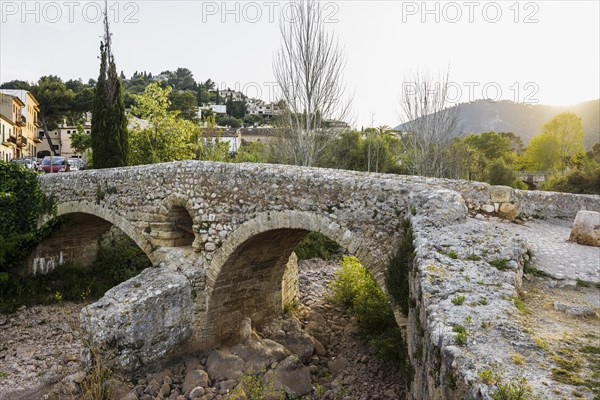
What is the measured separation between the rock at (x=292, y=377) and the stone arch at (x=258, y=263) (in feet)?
5.12

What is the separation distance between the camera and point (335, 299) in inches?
480

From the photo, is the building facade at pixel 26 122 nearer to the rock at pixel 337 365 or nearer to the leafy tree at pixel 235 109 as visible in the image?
the leafy tree at pixel 235 109

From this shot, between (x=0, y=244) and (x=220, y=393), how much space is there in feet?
30.3

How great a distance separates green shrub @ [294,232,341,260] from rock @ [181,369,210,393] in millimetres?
9111

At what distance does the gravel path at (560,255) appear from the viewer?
4.88 m

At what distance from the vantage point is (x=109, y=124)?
17.2 m

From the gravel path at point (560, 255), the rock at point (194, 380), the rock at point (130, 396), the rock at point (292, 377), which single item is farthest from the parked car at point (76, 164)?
the gravel path at point (560, 255)

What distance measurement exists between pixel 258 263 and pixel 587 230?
6.20 meters

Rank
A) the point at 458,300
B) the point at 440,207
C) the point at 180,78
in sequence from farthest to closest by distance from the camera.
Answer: the point at 180,78 → the point at 440,207 → the point at 458,300

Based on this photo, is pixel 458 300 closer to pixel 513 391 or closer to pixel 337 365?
pixel 513 391

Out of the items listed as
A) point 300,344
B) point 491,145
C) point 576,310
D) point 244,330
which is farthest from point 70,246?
point 491,145

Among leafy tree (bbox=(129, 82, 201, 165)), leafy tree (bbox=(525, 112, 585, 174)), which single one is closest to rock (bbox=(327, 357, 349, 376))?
leafy tree (bbox=(129, 82, 201, 165))

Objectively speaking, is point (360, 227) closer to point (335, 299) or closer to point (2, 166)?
point (335, 299)

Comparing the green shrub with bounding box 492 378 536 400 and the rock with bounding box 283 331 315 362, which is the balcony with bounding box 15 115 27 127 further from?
the green shrub with bounding box 492 378 536 400
